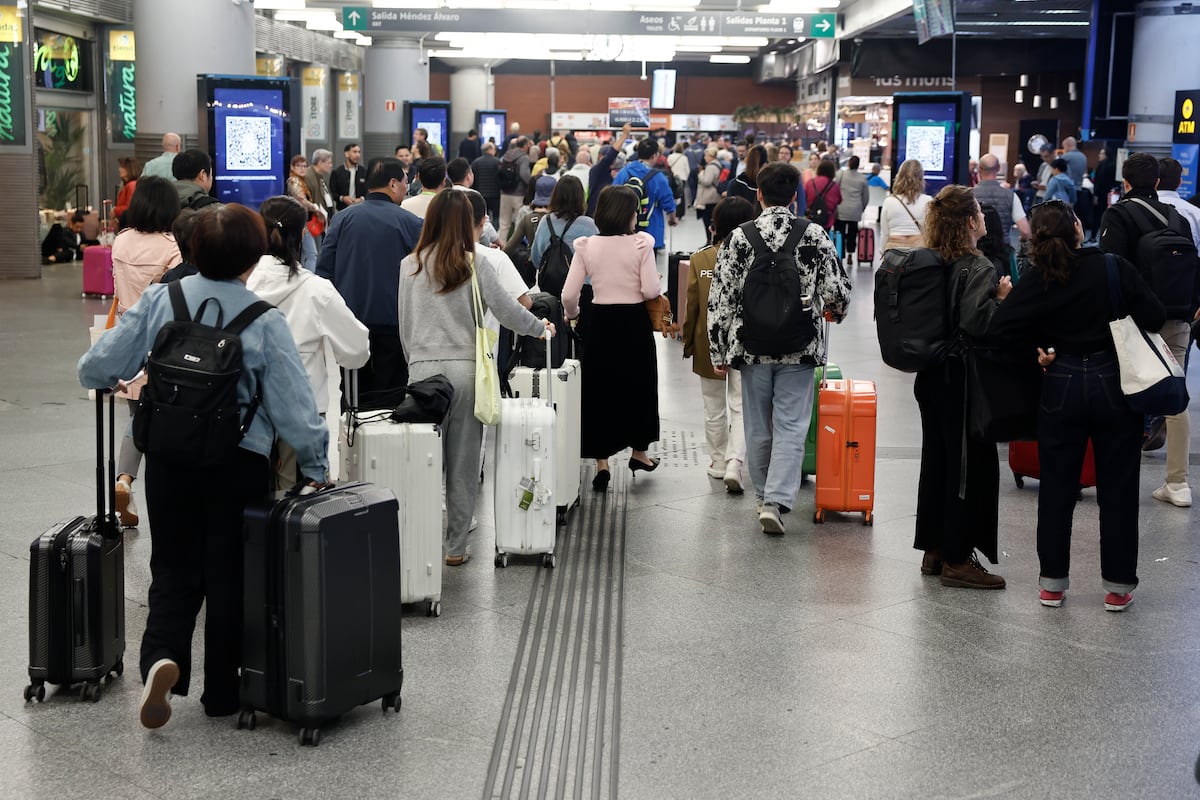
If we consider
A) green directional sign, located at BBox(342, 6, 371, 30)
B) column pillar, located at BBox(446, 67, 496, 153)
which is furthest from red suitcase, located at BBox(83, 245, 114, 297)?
column pillar, located at BBox(446, 67, 496, 153)

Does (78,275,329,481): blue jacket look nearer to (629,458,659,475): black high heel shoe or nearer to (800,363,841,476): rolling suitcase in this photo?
(800,363,841,476): rolling suitcase

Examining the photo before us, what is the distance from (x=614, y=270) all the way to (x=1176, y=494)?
9.38 ft

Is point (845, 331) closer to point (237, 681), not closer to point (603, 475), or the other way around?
point (603, 475)

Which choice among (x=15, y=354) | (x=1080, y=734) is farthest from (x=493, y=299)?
(x=15, y=354)

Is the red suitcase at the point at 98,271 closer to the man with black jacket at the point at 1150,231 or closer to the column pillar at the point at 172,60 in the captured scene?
the column pillar at the point at 172,60

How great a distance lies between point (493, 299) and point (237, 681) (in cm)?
191

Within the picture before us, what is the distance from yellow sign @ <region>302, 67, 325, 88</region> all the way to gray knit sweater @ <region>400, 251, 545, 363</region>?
1070 inches

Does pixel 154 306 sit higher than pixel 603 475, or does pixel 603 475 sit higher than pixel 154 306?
pixel 154 306

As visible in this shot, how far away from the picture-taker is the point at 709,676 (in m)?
4.38

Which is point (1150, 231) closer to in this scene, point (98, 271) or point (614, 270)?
point (614, 270)

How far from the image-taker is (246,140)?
44.6 ft

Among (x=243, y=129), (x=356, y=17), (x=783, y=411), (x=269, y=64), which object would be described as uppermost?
(x=356, y=17)

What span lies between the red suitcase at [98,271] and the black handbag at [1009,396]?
38.0ft

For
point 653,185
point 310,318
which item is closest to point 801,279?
point 310,318
